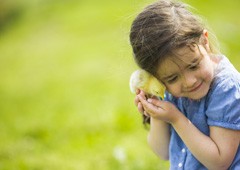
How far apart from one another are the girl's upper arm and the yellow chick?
387mm

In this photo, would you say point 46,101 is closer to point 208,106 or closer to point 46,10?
point 208,106

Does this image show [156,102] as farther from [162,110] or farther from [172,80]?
[172,80]

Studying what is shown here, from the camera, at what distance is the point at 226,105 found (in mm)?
2791

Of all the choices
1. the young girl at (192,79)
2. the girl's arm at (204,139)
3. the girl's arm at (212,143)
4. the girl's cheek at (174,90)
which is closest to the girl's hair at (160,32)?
the young girl at (192,79)

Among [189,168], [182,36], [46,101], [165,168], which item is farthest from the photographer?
[46,101]

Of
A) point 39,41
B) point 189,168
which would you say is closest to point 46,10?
point 39,41

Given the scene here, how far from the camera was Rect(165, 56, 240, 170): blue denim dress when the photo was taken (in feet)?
9.16

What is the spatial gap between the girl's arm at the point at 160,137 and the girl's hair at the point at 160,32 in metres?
0.48

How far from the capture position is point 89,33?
13281 millimetres

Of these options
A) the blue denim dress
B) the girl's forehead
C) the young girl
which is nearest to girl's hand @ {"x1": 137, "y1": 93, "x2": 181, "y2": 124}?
the young girl

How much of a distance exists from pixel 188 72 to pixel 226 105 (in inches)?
11.2

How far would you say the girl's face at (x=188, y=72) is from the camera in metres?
2.71

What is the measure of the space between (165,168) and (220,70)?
212 cm

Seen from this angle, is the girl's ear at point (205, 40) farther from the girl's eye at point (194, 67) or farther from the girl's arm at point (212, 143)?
the girl's arm at point (212, 143)
